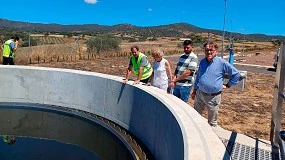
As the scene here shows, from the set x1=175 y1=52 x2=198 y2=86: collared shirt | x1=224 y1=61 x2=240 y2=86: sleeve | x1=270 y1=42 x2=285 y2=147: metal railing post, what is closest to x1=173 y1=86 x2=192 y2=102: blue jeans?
x1=175 y1=52 x2=198 y2=86: collared shirt

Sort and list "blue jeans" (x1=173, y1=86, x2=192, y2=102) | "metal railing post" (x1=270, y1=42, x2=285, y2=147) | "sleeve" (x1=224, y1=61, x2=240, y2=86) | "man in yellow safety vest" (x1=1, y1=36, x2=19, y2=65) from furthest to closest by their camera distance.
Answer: "man in yellow safety vest" (x1=1, y1=36, x2=19, y2=65) → "blue jeans" (x1=173, y1=86, x2=192, y2=102) → "sleeve" (x1=224, y1=61, x2=240, y2=86) → "metal railing post" (x1=270, y1=42, x2=285, y2=147)

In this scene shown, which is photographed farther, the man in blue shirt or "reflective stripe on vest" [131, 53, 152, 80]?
"reflective stripe on vest" [131, 53, 152, 80]

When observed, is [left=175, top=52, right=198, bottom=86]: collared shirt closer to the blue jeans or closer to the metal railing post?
the blue jeans

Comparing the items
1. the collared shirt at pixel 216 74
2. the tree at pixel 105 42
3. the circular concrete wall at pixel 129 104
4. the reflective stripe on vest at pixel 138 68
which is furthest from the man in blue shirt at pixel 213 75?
the tree at pixel 105 42

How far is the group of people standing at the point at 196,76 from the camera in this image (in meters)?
4.89

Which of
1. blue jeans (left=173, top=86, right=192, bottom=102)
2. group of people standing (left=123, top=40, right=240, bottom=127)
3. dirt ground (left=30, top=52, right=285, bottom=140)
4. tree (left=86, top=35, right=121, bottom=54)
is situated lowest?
dirt ground (left=30, top=52, right=285, bottom=140)

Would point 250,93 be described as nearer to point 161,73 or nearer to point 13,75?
point 161,73

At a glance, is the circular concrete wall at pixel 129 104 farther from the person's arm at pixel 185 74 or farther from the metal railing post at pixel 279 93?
the metal railing post at pixel 279 93

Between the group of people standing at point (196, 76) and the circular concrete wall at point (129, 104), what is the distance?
29cm

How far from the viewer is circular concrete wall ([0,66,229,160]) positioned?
383 cm

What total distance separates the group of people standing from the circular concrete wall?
0.95ft

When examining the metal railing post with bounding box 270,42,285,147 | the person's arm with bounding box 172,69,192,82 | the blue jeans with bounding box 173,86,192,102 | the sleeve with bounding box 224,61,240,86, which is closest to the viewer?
the metal railing post with bounding box 270,42,285,147

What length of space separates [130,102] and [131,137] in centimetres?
75

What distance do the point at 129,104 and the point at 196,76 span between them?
2.42 m
